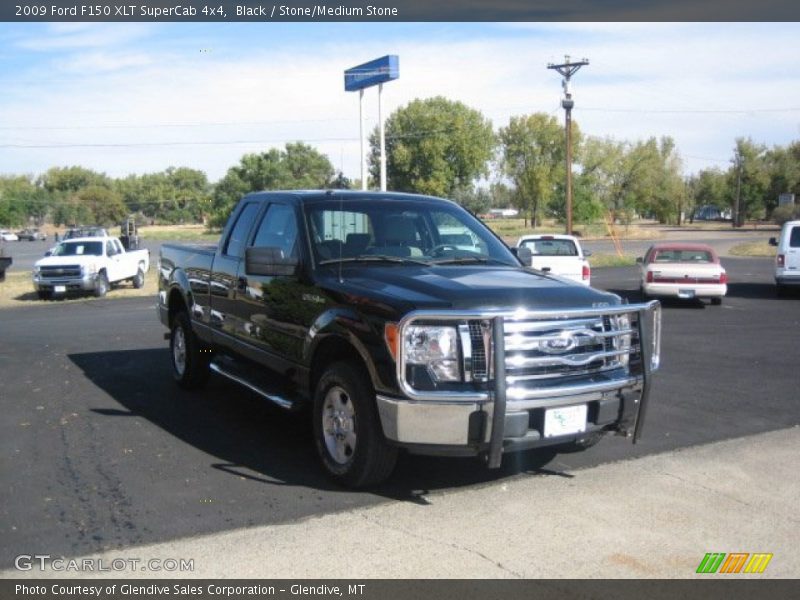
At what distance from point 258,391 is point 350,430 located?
4.90 ft

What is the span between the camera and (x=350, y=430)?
5.61 metres

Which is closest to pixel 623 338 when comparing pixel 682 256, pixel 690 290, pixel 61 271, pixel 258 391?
pixel 258 391

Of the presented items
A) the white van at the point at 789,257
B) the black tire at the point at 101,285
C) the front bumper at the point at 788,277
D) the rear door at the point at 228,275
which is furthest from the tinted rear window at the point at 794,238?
the black tire at the point at 101,285

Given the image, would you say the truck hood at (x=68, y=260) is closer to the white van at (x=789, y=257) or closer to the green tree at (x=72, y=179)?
the white van at (x=789, y=257)

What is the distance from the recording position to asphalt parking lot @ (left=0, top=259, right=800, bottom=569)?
5164 mm

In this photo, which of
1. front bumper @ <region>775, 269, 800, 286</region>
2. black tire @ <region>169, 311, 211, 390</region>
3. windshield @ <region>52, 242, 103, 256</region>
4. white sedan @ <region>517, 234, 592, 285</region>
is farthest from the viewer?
windshield @ <region>52, 242, 103, 256</region>

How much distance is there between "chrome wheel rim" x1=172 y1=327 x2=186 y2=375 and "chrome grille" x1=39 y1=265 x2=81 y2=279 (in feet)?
49.5

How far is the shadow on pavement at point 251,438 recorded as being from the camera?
594 cm

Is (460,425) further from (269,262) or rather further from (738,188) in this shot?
(738,188)

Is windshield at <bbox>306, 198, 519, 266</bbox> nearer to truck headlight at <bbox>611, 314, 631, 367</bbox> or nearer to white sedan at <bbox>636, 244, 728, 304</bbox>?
truck headlight at <bbox>611, 314, 631, 367</bbox>

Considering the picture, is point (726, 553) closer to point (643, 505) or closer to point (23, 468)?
point (643, 505)

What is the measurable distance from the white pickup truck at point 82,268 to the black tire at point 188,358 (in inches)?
600

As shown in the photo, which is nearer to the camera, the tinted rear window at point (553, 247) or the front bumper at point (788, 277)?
the tinted rear window at point (553, 247)
